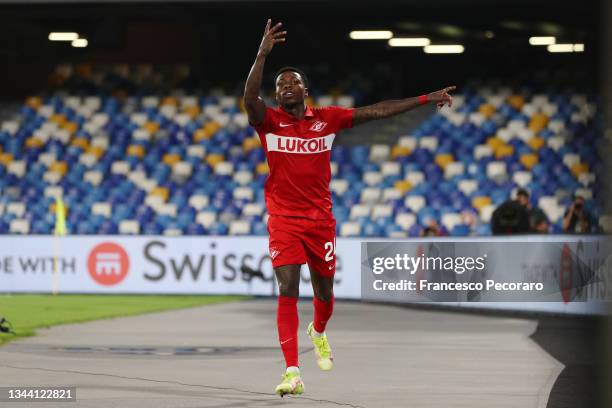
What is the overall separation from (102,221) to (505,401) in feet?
68.5

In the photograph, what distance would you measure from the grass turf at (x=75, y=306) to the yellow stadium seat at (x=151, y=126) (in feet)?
22.6

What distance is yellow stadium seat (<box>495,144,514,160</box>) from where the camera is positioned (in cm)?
2778

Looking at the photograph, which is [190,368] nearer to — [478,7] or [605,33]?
[605,33]

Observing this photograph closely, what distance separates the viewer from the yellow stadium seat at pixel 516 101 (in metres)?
29.0

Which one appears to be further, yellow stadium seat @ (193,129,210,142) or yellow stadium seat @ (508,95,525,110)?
yellow stadium seat @ (193,129,210,142)

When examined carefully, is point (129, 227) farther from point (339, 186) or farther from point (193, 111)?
point (339, 186)

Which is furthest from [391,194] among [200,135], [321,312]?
[321,312]

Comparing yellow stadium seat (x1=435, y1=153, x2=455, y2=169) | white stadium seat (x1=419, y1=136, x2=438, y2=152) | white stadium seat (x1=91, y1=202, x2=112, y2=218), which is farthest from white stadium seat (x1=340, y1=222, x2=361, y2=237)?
white stadium seat (x1=91, y1=202, x2=112, y2=218)

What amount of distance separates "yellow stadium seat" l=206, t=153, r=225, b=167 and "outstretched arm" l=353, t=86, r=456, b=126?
21087 millimetres

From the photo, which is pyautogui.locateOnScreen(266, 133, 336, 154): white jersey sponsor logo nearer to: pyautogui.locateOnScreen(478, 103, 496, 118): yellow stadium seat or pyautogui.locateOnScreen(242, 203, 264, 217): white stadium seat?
pyautogui.locateOnScreen(242, 203, 264, 217): white stadium seat

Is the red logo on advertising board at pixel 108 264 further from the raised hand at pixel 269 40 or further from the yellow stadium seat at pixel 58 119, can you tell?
the raised hand at pixel 269 40

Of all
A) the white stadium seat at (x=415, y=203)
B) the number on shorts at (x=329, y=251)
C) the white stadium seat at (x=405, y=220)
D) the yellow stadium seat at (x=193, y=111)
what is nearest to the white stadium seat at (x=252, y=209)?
the white stadium seat at (x=405, y=220)

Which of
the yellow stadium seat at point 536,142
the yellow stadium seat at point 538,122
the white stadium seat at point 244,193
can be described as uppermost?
the yellow stadium seat at point 538,122

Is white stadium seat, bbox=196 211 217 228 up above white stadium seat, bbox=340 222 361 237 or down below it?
above
